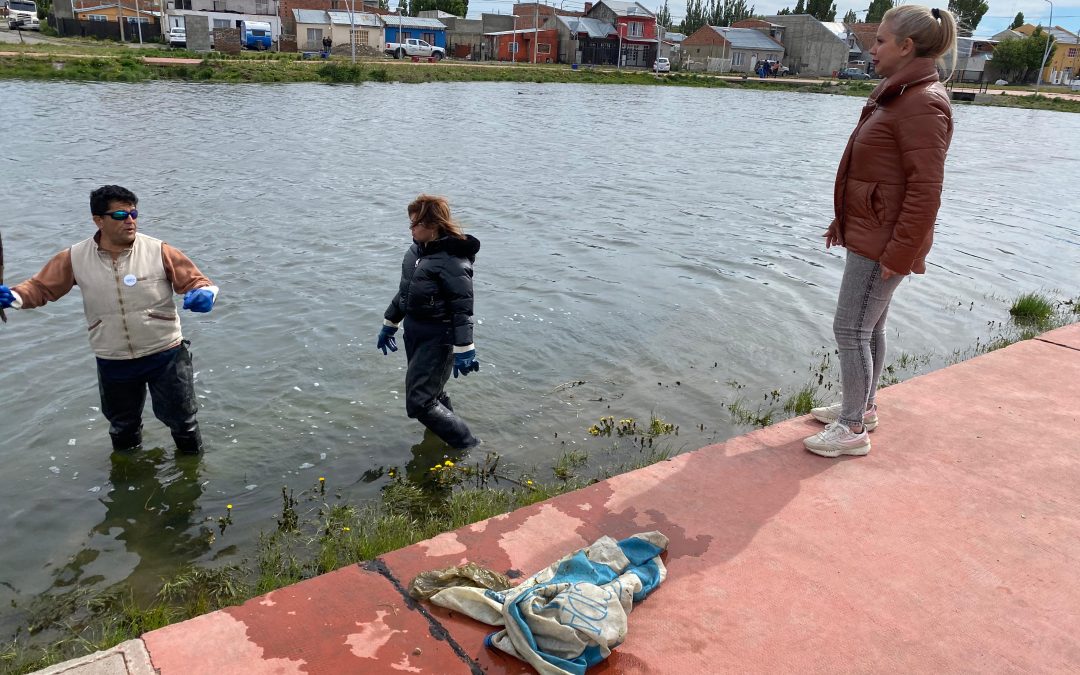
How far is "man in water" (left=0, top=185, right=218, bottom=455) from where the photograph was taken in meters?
5.09

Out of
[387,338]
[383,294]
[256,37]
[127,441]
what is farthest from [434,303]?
[256,37]

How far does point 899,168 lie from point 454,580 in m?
3.19

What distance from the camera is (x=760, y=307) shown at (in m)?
10.7

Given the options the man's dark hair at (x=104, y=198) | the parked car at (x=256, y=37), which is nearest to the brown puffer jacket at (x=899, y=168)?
the man's dark hair at (x=104, y=198)

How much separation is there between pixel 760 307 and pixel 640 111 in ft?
115

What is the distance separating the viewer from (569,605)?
329 cm

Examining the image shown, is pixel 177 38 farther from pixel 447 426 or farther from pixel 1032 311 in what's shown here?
pixel 447 426

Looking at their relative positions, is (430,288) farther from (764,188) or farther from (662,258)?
(764,188)

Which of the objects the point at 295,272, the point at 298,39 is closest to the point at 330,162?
the point at 295,272

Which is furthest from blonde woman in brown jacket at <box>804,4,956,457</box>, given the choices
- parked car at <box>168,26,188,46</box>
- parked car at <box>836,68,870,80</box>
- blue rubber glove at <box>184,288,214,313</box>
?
parked car at <box>836,68,870,80</box>

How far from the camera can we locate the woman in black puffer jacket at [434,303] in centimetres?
556

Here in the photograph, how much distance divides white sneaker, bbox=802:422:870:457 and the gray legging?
0.07 meters

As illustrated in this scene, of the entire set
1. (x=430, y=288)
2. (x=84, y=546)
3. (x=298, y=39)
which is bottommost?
(x=84, y=546)

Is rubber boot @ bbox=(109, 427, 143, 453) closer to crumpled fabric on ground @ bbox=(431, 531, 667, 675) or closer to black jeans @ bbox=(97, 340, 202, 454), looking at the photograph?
black jeans @ bbox=(97, 340, 202, 454)
